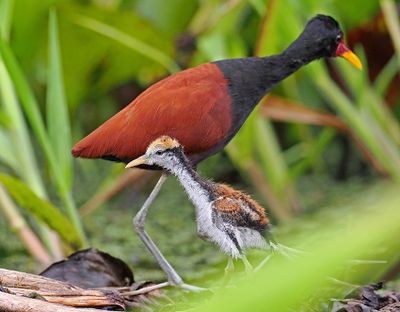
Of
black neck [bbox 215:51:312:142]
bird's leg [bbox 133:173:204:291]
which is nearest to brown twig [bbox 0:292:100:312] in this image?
bird's leg [bbox 133:173:204:291]

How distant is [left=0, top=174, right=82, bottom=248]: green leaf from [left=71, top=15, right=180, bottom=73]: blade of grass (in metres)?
0.71

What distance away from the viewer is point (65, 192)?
2.02 meters

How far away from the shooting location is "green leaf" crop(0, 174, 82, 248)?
179 cm

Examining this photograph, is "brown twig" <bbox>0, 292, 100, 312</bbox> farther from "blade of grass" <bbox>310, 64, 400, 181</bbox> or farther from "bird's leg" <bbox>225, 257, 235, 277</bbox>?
"blade of grass" <bbox>310, 64, 400, 181</bbox>

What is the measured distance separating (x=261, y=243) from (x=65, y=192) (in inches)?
30.6

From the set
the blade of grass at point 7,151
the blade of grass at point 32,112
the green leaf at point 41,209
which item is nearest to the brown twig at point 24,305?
the green leaf at point 41,209

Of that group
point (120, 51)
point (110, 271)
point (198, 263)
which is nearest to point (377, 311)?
point (110, 271)

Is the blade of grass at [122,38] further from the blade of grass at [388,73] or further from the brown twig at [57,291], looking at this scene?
the brown twig at [57,291]

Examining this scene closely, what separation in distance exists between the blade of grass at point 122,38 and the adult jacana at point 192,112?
38.3 inches

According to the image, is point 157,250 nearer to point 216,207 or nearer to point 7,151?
point 216,207

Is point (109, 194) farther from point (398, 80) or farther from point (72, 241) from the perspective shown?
point (398, 80)

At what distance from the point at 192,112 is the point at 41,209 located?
0.56m

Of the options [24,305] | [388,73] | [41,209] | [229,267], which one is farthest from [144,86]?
[24,305]

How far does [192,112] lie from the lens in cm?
145
